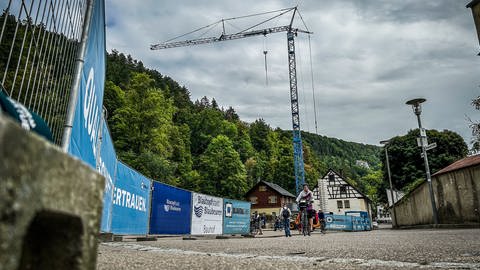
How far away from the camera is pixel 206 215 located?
13195mm

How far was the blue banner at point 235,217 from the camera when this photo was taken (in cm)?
1479

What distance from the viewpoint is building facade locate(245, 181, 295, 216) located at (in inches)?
2309

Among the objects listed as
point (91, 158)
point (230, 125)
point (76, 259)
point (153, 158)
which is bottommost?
point (76, 259)

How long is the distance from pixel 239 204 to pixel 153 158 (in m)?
18.8

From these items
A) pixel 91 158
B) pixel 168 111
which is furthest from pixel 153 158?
pixel 91 158

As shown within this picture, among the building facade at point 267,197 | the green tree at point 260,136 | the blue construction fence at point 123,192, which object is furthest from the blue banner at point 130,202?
the green tree at point 260,136

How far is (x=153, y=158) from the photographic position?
3309cm

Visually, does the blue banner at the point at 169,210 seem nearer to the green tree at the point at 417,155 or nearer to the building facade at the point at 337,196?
the green tree at the point at 417,155

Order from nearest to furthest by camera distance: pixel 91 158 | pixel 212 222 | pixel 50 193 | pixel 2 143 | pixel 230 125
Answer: pixel 2 143, pixel 50 193, pixel 91 158, pixel 212 222, pixel 230 125

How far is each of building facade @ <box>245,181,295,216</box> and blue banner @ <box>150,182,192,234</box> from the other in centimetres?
4744

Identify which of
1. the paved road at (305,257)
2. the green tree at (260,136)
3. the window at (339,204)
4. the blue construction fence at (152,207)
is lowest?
the paved road at (305,257)

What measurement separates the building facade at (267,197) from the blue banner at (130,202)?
49758 millimetres

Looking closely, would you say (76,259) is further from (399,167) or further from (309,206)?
(399,167)


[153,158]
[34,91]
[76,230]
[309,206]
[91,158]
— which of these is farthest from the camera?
[153,158]
